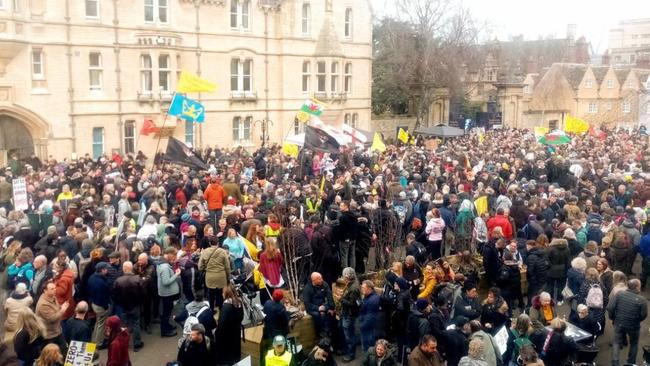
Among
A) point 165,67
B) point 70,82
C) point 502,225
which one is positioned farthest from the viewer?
point 165,67

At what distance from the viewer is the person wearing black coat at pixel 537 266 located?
12.6 meters

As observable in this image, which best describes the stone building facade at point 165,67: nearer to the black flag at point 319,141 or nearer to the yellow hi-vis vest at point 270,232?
the black flag at point 319,141

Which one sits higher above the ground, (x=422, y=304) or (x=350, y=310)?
(x=422, y=304)

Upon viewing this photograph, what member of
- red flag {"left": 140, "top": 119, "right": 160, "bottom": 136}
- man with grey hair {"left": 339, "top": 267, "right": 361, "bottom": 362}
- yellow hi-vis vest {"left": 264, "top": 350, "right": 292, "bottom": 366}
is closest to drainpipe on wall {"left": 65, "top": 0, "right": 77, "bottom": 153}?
red flag {"left": 140, "top": 119, "right": 160, "bottom": 136}

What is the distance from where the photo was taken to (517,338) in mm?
9789

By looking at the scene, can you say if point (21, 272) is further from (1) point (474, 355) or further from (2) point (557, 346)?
(2) point (557, 346)

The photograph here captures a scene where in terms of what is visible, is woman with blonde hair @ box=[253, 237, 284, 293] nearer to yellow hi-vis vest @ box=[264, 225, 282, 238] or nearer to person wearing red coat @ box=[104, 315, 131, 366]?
yellow hi-vis vest @ box=[264, 225, 282, 238]

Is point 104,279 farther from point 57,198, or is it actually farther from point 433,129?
point 433,129

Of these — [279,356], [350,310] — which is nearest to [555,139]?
[350,310]

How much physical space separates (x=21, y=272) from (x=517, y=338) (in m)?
8.51

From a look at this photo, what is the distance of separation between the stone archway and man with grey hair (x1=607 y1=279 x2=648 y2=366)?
25210 mm

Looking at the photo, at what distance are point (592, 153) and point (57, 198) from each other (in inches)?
843

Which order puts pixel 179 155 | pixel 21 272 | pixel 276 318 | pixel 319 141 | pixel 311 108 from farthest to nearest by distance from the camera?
pixel 311 108, pixel 319 141, pixel 179 155, pixel 21 272, pixel 276 318

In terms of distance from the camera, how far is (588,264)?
12.4 m
